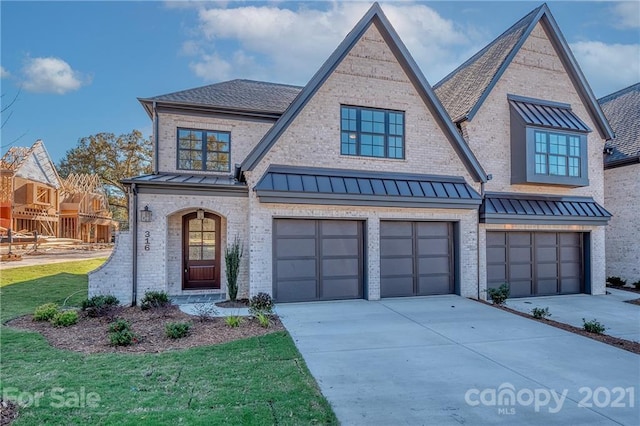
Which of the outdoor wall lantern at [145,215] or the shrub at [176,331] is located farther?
the outdoor wall lantern at [145,215]

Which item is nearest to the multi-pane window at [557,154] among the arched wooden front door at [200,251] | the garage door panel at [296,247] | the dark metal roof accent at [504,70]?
the dark metal roof accent at [504,70]

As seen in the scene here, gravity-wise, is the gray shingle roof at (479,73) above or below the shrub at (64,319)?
above

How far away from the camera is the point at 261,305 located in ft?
30.2

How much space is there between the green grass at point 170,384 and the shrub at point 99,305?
1.63 m

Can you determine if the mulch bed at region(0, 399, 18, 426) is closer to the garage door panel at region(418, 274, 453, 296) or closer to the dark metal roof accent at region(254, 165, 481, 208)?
the dark metal roof accent at region(254, 165, 481, 208)

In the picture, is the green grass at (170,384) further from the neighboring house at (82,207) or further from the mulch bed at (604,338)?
the neighboring house at (82,207)

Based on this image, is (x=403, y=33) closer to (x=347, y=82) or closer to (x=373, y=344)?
(x=347, y=82)

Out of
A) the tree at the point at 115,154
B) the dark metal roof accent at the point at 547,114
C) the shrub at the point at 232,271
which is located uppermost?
the tree at the point at 115,154

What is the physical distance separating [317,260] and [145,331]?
5.21 metres

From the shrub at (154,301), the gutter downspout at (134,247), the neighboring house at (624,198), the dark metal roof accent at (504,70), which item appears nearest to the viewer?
the shrub at (154,301)

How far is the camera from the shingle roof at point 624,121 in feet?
49.7

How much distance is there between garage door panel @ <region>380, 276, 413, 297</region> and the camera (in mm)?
11695

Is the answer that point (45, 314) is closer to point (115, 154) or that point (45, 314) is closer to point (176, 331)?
point (176, 331)

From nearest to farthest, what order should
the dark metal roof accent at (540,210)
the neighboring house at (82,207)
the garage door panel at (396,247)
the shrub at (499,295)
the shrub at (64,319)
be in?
1. the shrub at (64,319)
2. the shrub at (499,295)
3. the garage door panel at (396,247)
4. the dark metal roof accent at (540,210)
5. the neighboring house at (82,207)
